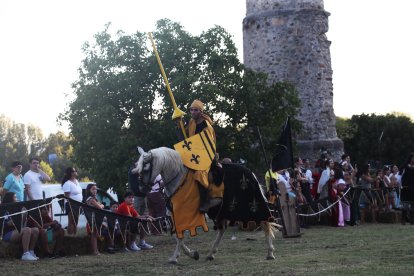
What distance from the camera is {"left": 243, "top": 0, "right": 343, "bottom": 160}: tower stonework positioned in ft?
107

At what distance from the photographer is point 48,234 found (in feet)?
49.8

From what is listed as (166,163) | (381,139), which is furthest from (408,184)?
(381,139)

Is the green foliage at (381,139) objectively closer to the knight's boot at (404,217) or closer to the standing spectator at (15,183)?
the knight's boot at (404,217)

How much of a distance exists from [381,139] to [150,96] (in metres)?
41.4

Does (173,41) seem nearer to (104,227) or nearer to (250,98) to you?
(250,98)

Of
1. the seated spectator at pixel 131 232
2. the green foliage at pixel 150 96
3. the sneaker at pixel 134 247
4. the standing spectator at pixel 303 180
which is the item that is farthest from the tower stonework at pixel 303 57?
the sneaker at pixel 134 247

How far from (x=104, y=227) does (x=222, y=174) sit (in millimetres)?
4165

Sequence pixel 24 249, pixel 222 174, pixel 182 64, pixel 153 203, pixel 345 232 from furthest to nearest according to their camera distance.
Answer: pixel 182 64, pixel 153 203, pixel 345 232, pixel 24 249, pixel 222 174

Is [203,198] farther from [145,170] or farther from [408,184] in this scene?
[408,184]

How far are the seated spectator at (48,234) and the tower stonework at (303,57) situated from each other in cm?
1863

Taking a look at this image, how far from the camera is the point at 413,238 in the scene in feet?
52.2

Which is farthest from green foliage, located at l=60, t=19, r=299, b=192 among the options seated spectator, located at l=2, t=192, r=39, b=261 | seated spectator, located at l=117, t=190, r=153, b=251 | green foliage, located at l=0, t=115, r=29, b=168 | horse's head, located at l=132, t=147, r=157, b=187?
green foliage, located at l=0, t=115, r=29, b=168

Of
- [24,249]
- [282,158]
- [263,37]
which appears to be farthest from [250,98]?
[24,249]

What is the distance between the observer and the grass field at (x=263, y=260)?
1068 cm
